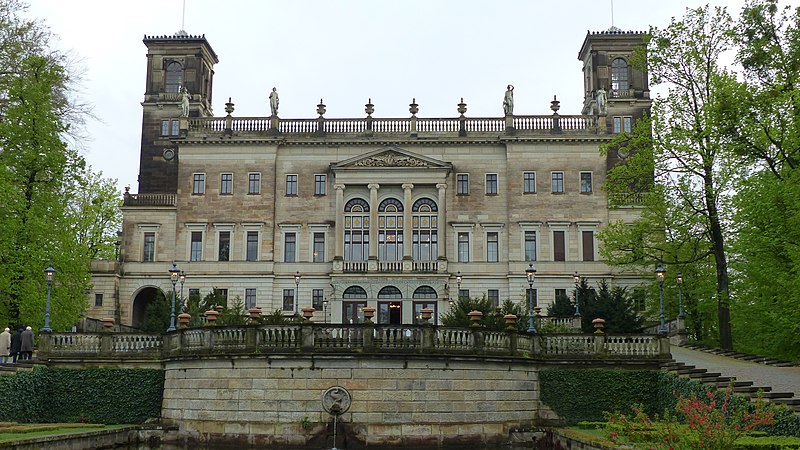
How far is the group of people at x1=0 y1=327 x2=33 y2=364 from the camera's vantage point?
3441 cm

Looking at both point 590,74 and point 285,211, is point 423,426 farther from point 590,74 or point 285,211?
point 590,74

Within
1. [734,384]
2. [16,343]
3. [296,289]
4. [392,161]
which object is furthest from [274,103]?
[734,384]

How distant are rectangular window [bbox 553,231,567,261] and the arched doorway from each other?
1160 inches

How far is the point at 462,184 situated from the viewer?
65875 millimetres

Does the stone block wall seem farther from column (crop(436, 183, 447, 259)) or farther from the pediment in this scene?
the pediment

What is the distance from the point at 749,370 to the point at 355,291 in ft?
115

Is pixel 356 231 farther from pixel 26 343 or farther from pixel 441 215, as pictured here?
pixel 26 343

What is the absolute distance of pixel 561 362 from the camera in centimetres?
3269

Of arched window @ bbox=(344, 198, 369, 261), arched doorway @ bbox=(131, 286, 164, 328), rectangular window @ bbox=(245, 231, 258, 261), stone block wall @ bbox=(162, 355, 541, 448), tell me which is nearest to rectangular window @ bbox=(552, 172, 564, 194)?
arched window @ bbox=(344, 198, 369, 261)

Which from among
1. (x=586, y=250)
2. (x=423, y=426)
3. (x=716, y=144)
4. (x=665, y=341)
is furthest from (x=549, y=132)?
(x=423, y=426)

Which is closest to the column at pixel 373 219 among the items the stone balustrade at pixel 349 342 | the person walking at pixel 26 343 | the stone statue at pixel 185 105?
the stone statue at pixel 185 105

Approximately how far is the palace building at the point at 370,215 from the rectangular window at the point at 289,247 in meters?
0.09

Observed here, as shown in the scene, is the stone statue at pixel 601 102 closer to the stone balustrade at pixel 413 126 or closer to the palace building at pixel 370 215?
the palace building at pixel 370 215

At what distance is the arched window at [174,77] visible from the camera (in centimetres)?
7481
